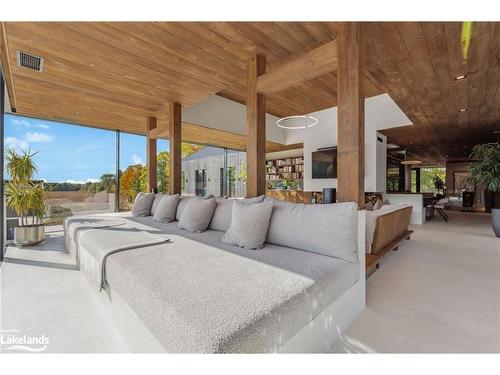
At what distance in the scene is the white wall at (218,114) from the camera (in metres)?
4.99

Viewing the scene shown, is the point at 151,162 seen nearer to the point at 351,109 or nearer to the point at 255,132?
the point at 255,132

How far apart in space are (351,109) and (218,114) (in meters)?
3.86

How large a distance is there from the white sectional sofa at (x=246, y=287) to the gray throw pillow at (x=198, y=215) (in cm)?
43

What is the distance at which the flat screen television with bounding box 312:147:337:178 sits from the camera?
6.12m

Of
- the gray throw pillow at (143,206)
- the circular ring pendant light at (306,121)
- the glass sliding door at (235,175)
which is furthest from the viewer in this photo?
the glass sliding door at (235,175)

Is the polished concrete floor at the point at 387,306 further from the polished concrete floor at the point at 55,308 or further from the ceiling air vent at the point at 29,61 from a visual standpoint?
the ceiling air vent at the point at 29,61

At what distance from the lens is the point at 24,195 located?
367cm

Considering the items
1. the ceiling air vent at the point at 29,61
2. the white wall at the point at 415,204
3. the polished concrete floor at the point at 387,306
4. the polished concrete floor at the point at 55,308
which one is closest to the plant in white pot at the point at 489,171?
the white wall at the point at 415,204

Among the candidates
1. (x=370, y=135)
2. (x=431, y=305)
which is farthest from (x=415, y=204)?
(x=431, y=305)

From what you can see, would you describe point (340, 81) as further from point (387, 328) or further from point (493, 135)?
point (493, 135)

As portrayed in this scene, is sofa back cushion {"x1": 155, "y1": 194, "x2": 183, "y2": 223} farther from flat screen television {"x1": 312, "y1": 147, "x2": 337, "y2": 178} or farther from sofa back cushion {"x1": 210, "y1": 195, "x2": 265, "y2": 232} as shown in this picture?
flat screen television {"x1": 312, "y1": 147, "x2": 337, "y2": 178}
